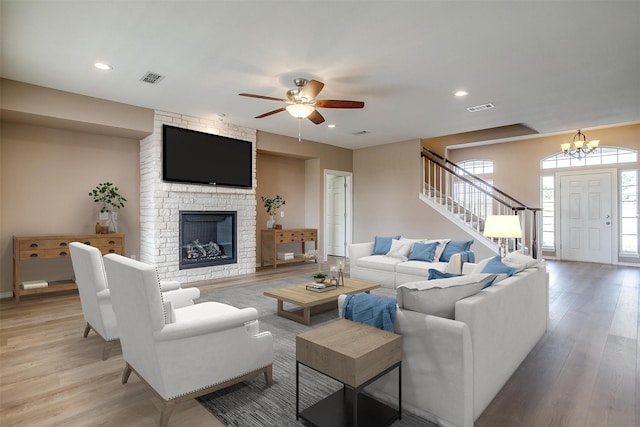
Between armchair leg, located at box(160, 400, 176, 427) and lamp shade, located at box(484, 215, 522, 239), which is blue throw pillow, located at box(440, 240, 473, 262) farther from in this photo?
armchair leg, located at box(160, 400, 176, 427)

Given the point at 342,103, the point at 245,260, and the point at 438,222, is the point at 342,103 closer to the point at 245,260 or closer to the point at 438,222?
the point at 245,260

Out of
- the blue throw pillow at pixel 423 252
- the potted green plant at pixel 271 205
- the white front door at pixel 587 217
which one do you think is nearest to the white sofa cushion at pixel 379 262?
the blue throw pillow at pixel 423 252

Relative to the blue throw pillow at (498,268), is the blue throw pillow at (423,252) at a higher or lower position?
lower

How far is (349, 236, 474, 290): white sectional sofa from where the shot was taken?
481 cm

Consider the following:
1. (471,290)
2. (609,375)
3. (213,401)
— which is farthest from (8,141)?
(609,375)

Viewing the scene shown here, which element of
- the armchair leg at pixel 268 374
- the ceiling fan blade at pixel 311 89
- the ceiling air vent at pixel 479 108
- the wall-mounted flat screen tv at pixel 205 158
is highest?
the ceiling air vent at pixel 479 108

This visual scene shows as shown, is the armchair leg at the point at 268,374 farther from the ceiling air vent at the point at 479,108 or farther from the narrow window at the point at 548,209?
the narrow window at the point at 548,209

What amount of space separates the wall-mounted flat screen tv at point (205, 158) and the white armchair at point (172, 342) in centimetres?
371

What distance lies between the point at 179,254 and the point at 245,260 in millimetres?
1271

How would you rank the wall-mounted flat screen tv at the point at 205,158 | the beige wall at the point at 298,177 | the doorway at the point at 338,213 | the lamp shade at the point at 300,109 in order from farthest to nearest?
1. the doorway at the point at 338,213
2. the beige wall at the point at 298,177
3. the wall-mounted flat screen tv at the point at 205,158
4. the lamp shade at the point at 300,109

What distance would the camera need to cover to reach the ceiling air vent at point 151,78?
13.0 ft

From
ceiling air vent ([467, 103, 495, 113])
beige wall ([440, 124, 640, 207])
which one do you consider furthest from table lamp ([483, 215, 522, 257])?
beige wall ([440, 124, 640, 207])

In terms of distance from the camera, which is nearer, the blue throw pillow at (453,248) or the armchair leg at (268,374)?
the armchair leg at (268,374)

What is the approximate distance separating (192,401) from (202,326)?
641 millimetres
